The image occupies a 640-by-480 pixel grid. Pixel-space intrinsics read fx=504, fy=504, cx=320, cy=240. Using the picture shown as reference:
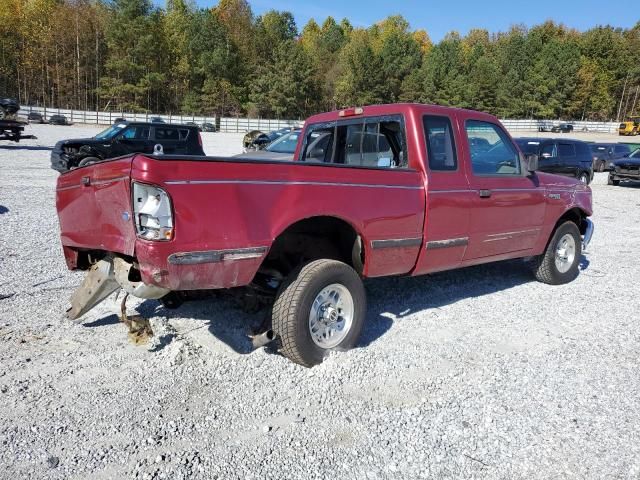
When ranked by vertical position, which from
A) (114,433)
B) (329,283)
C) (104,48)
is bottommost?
(114,433)

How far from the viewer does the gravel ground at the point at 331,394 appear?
272 centimetres

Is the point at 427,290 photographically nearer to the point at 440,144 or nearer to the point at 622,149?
the point at 440,144

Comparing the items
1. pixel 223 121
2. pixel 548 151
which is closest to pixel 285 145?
pixel 548 151

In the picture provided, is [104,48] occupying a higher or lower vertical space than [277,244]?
higher

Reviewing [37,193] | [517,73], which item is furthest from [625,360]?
[517,73]

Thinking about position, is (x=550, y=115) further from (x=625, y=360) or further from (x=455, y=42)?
(x=625, y=360)

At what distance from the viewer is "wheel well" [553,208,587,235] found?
244 inches

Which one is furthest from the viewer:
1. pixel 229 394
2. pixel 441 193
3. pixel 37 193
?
pixel 37 193

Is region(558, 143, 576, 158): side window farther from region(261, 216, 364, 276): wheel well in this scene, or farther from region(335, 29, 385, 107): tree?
region(335, 29, 385, 107): tree

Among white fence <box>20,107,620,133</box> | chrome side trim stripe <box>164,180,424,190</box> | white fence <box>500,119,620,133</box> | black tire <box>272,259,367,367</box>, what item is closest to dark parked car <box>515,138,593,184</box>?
chrome side trim stripe <box>164,180,424,190</box>

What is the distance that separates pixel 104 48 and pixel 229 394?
281 feet

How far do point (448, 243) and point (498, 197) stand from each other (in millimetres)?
888

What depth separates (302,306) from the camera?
11.6 ft

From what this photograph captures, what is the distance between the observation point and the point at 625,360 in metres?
4.07
